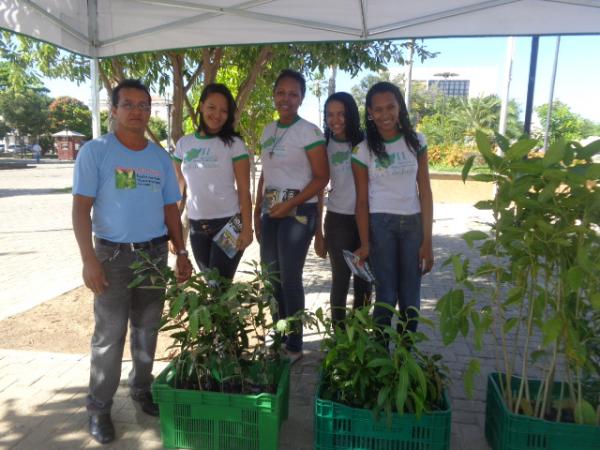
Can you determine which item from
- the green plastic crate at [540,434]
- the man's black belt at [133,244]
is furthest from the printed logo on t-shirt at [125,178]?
the green plastic crate at [540,434]

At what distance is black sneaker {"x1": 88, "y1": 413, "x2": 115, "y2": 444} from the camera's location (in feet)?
8.57

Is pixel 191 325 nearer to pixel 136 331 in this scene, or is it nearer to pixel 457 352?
pixel 136 331

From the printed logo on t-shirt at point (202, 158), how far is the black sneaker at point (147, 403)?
144 cm

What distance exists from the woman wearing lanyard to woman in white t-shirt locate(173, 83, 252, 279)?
23 cm

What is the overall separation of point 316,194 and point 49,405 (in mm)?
2175

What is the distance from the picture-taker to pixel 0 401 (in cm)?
307

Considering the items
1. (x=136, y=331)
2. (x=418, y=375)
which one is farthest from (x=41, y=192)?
(x=418, y=375)

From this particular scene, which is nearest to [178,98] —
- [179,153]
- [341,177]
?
[179,153]

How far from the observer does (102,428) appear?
262 centimetres

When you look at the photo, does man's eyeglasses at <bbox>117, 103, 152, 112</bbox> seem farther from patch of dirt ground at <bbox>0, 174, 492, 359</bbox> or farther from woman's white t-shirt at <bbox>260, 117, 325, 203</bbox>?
patch of dirt ground at <bbox>0, 174, 492, 359</bbox>

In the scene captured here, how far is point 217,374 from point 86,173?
1.20 m

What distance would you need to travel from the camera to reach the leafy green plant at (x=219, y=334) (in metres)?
2.41

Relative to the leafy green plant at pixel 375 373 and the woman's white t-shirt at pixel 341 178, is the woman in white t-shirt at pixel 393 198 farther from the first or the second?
the leafy green plant at pixel 375 373

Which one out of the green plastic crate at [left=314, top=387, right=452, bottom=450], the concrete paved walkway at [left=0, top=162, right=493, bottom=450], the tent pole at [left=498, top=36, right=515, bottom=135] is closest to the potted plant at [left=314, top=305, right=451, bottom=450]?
the green plastic crate at [left=314, top=387, right=452, bottom=450]
